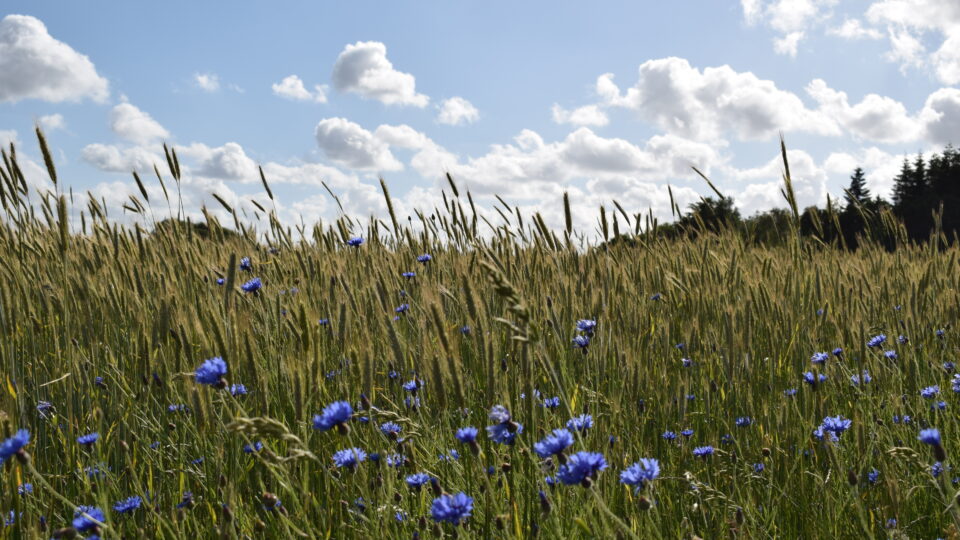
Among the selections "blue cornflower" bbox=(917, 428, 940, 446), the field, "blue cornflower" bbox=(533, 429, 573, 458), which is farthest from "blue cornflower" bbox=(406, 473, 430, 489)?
"blue cornflower" bbox=(917, 428, 940, 446)

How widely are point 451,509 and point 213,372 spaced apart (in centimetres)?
55

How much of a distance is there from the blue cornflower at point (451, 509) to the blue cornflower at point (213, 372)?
500mm

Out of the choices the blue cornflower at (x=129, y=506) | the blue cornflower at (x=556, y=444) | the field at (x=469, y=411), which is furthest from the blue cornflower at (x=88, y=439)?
the blue cornflower at (x=556, y=444)

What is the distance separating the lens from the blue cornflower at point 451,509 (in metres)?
1.24

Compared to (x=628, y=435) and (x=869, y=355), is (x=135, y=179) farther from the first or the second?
(x=869, y=355)

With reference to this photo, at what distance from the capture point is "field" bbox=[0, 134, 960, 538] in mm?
1449

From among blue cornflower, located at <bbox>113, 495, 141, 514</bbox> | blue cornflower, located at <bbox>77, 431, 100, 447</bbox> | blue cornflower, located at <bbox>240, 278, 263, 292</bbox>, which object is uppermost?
blue cornflower, located at <bbox>240, 278, 263, 292</bbox>

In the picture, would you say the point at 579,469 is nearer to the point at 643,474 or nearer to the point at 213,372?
the point at 643,474

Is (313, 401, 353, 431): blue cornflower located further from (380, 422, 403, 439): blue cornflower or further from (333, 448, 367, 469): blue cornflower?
(380, 422, 403, 439): blue cornflower

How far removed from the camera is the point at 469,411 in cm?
211

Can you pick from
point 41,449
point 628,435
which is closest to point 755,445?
point 628,435

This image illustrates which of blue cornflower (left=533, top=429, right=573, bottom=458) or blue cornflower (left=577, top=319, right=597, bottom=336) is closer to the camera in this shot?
blue cornflower (left=533, top=429, right=573, bottom=458)

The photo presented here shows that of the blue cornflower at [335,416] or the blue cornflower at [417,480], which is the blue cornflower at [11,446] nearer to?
the blue cornflower at [335,416]

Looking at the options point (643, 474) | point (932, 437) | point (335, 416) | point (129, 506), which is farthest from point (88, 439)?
point (932, 437)
